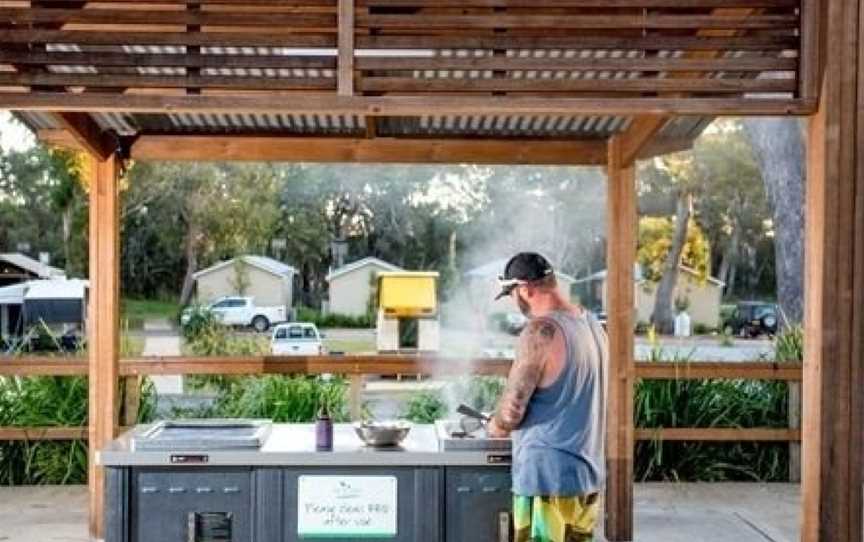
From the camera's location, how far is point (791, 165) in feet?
37.4

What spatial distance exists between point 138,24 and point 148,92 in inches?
11.7

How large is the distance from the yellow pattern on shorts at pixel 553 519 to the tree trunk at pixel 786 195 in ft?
26.0

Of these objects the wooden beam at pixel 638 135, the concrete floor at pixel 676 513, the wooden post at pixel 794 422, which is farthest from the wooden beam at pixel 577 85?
the wooden post at pixel 794 422

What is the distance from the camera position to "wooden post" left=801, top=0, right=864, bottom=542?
138 inches

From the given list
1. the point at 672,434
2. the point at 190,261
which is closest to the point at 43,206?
the point at 190,261

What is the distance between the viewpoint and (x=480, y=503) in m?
4.30

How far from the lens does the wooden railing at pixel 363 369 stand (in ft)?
23.5

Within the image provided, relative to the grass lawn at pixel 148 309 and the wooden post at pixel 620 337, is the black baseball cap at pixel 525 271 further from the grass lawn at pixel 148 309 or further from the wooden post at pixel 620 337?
the grass lawn at pixel 148 309

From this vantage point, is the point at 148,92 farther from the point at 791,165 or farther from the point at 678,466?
the point at 791,165

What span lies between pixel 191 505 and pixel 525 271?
5.48 ft

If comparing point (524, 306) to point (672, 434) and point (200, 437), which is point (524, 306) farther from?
point (672, 434)

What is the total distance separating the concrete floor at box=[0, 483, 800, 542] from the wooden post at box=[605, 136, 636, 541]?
0.79ft

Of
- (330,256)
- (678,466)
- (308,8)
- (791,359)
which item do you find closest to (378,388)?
(678,466)

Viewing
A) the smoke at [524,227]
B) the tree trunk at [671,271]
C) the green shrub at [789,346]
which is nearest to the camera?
the green shrub at [789,346]
